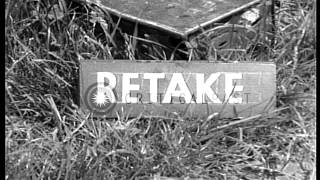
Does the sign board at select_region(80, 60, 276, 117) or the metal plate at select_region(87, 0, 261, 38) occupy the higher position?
the metal plate at select_region(87, 0, 261, 38)

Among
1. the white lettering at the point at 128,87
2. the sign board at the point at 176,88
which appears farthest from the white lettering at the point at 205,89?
the white lettering at the point at 128,87

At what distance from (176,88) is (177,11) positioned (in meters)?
0.47

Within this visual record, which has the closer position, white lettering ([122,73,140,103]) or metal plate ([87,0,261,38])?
white lettering ([122,73,140,103])

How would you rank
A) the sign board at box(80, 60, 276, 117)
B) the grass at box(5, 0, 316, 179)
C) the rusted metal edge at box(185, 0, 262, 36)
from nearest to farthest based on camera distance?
1. the grass at box(5, 0, 316, 179)
2. the sign board at box(80, 60, 276, 117)
3. the rusted metal edge at box(185, 0, 262, 36)

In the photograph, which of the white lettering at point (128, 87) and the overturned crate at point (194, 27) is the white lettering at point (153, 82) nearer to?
the white lettering at point (128, 87)

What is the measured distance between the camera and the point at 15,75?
2977 mm

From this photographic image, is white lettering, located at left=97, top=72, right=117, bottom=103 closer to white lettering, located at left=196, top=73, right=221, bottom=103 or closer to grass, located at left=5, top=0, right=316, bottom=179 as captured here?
grass, located at left=5, top=0, right=316, bottom=179

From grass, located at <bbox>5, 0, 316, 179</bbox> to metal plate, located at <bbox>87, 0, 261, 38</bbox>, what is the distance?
0.26 ft

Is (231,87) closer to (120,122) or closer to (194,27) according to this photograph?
(194,27)

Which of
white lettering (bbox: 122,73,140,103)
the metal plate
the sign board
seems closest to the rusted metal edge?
the metal plate

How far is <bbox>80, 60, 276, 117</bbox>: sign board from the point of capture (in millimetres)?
2848

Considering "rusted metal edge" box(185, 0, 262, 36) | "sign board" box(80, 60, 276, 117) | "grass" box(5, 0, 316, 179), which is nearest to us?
"grass" box(5, 0, 316, 179)

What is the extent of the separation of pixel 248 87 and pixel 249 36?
38cm

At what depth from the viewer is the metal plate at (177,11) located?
3.02 meters
